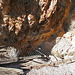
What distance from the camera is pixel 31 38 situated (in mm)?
2643

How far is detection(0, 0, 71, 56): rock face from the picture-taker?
2.20 meters

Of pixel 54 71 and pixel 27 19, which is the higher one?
pixel 27 19

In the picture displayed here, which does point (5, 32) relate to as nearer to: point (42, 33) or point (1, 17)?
point (1, 17)

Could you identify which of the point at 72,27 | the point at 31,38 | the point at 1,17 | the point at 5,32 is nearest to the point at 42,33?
the point at 31,38

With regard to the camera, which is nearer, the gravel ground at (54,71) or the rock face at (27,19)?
the gravel ground at (54,71)

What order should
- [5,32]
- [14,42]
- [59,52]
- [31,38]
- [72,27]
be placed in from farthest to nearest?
[72,27] → [59,52] → [31,38] → [14,42] → [5,32]

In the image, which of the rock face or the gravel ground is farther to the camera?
the rock face

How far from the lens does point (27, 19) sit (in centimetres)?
241

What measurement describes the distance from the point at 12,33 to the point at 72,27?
2504 millimetres

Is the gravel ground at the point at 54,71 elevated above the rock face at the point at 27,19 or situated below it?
below

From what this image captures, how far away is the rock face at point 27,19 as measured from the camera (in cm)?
220

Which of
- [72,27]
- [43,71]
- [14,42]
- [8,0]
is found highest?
[8,0]

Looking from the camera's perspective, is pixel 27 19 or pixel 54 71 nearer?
pixel 54 71

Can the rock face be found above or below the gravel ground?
above
